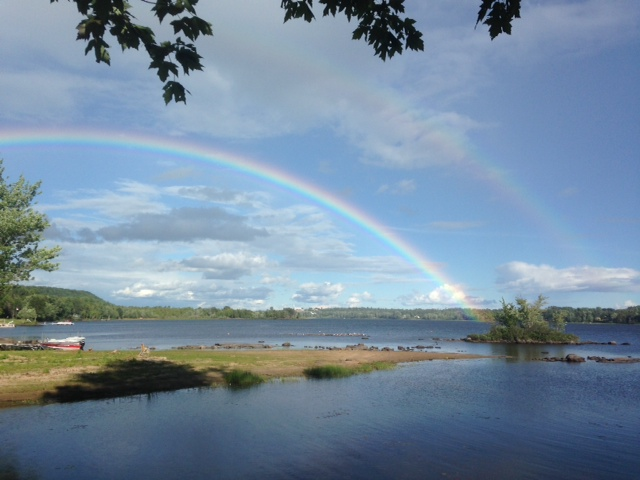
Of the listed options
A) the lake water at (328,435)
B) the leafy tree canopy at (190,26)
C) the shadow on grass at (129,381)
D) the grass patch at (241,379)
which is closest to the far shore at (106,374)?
the shadow on grass at (129,381)

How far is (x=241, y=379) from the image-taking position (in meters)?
39.7

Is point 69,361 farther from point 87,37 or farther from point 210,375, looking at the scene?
point 87,37

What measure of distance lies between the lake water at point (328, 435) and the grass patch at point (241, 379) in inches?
52.0

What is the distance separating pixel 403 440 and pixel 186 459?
1067 centimetres

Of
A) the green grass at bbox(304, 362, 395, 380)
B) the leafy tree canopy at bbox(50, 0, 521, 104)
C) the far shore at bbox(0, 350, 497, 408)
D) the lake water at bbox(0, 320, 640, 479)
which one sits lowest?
the lake water at bbox(0, 320, 640, 479)

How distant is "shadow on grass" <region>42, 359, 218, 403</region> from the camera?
31.2 m

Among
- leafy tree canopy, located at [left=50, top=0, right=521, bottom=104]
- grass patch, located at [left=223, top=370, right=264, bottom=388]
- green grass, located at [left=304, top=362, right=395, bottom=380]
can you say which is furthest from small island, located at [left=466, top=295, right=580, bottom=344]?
leafy tree canopy, located at [left=50, top=0, right=521, bottom=104]

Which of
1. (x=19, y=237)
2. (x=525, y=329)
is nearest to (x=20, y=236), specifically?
(x=19, y=237)

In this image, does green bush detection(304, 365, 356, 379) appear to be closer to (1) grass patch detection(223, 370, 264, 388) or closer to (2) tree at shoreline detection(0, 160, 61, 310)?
(1) grass patch detection(223, 370, 264, 388)

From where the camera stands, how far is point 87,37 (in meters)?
6.52

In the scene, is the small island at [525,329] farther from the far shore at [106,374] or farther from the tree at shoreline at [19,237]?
the tree at shoreline at [19,237]

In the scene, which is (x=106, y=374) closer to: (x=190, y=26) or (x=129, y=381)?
(x=129, y=381)

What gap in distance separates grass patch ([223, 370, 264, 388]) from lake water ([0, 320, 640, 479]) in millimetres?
1320

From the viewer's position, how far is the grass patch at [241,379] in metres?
39.0
